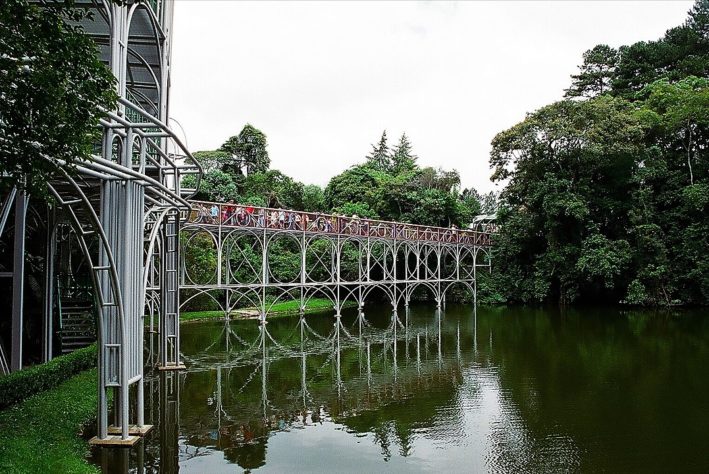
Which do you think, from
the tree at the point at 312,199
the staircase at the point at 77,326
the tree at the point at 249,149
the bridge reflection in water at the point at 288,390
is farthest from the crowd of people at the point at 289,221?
the tree at the point at 249,149

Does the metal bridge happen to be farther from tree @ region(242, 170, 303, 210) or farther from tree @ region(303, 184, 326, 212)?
tree @ region(303, 184, 326, 212)

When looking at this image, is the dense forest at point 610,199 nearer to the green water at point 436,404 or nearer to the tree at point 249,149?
the green water at point 436,404

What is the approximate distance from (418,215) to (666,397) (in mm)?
25983

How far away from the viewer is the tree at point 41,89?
4340mm

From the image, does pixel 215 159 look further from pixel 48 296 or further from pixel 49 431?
pixel 49 431

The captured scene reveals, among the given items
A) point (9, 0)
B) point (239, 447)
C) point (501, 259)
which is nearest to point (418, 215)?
point (501, 259)

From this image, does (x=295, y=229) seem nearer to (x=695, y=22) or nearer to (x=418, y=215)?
(x=418, y=215)

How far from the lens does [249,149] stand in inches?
1732

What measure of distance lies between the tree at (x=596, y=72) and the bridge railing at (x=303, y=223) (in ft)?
54.3

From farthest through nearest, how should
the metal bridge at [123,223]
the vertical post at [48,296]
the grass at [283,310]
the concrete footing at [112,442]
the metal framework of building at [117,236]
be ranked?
the grass at [283,310], the vertical post at [48,296], the concrete footing at [112,442], the metal bridge at [123,223], the metal framework of building at [117,236]

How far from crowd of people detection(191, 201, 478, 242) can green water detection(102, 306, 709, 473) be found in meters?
3.89

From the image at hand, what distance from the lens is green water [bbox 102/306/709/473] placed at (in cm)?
755

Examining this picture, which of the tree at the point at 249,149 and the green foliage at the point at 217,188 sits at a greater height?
the tree at the point at 249,149

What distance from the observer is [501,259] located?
111ft
